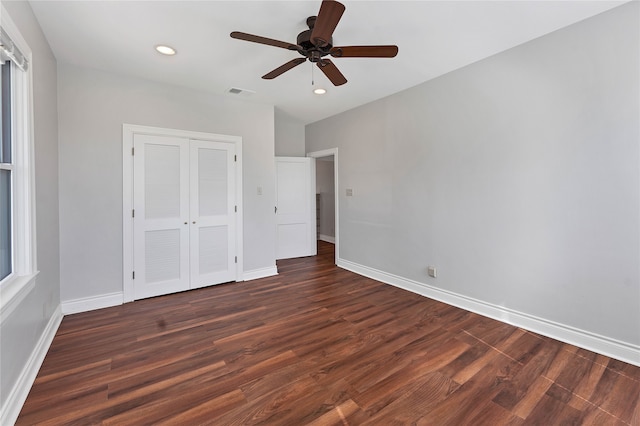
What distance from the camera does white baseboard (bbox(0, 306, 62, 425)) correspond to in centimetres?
160

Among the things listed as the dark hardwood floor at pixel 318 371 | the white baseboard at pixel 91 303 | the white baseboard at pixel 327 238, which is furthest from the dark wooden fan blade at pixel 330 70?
the white baseboard at pixel 327 238

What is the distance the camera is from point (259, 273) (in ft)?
14.6

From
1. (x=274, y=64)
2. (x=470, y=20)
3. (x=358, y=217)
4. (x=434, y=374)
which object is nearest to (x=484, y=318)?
(x=434, y=374)

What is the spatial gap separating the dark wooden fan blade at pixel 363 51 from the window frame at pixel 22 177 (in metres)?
2.15

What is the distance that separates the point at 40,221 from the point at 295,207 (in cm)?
390

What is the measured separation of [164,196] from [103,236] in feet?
2.59

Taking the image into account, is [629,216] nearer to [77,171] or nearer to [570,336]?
[570,336]

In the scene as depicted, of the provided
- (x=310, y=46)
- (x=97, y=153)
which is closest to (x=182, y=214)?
(x=97, y=153)

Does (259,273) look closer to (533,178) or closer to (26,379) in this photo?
(26,379)

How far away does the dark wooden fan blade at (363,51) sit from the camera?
2168 mm

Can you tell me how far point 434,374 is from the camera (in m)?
2.10

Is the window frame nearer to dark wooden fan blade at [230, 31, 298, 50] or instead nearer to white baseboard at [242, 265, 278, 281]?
dark wooden fan blade at [230, 31, 298, 50]

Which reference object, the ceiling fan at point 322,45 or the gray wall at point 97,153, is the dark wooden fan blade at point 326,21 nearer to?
the ceiling fan at point 322,45

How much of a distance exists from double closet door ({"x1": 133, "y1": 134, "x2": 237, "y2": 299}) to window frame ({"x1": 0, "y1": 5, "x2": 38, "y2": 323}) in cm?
141
